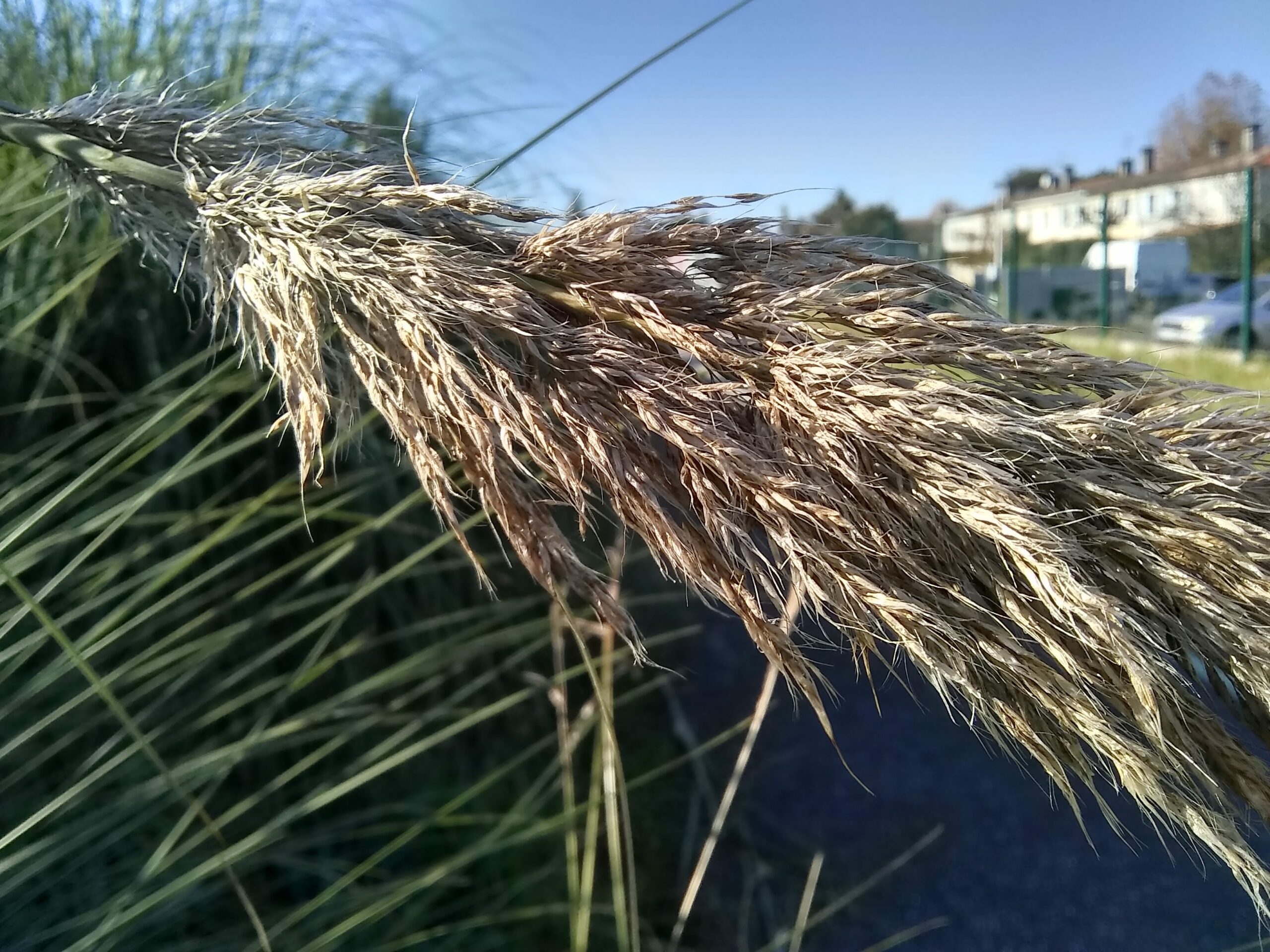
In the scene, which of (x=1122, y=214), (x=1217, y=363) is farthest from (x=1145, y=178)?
(x=1217, y=363)

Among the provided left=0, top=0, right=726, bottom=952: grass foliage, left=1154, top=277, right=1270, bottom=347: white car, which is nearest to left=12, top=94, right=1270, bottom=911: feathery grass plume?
left=0, top=0, right=726, bottom=952: grass foliage

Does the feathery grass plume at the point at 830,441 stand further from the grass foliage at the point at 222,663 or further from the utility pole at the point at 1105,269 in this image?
the utility pole at the point at 1105,269

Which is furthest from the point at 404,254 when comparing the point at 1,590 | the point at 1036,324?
the point at 1,590

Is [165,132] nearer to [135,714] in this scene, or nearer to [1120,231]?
[135,714]

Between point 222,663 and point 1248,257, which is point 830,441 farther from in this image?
point 1248,257

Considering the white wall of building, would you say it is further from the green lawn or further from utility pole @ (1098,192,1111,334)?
the green lawn

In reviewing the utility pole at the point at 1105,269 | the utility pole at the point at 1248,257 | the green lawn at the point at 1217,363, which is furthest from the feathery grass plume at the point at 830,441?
the utility pole at the point at 1105,269
